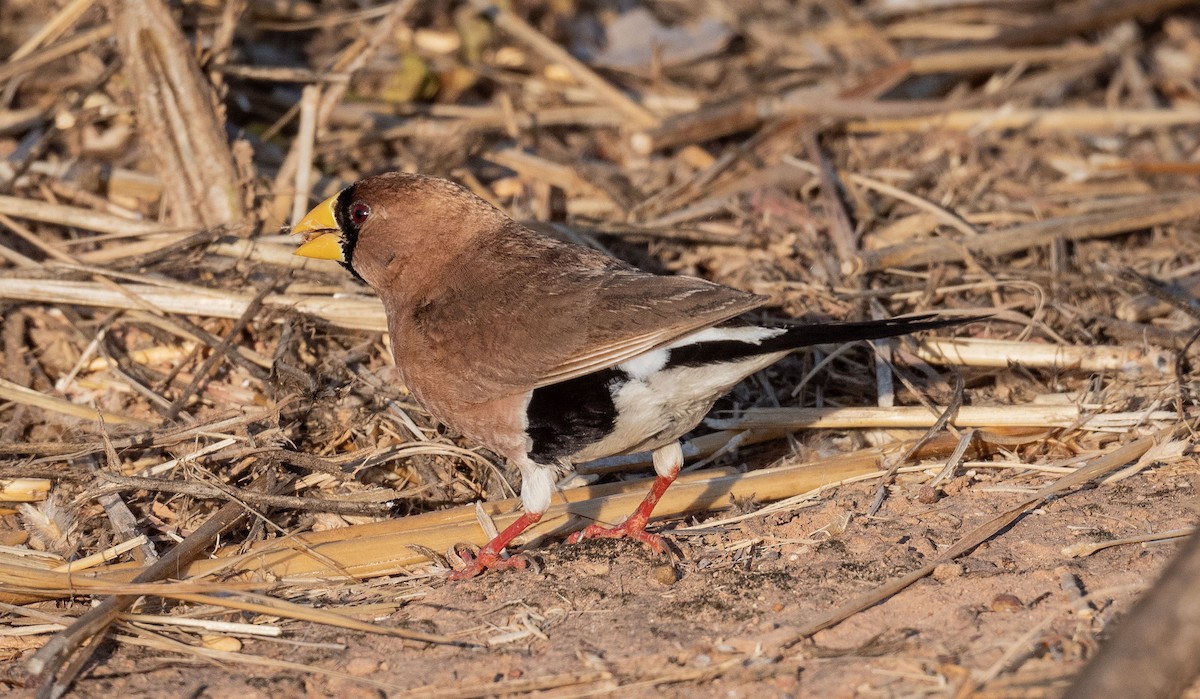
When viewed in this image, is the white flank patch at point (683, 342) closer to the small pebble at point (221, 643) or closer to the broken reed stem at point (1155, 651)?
the small pebble at point (221, 643)

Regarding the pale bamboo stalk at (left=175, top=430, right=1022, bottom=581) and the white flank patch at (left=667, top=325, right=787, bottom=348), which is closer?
the white flank patch at (left=667, top=325, right=787, bottom=348)

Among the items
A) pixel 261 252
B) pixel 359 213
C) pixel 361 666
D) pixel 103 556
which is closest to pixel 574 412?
pixel 361 666

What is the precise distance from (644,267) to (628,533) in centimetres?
200

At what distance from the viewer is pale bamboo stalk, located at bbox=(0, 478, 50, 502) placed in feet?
14.8

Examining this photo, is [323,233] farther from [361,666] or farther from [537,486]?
[361,666]

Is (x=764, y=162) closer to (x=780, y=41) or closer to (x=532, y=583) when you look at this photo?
(x=780, y=41)

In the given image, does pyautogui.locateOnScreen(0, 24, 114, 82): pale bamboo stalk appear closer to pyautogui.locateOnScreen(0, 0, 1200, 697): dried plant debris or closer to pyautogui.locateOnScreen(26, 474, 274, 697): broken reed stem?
pyautogui.locateOnScreen(0, 0, 1200, 697): dried plant debris

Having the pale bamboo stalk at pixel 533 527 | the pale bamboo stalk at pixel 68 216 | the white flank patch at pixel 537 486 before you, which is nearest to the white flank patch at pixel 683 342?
the white flank patch at pixel 537 486

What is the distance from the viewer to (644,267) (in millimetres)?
5965

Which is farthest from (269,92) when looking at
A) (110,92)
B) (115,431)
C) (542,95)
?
(115,431)

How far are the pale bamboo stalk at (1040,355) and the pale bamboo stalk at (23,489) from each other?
12.1ft

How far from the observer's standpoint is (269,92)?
699 centimetres

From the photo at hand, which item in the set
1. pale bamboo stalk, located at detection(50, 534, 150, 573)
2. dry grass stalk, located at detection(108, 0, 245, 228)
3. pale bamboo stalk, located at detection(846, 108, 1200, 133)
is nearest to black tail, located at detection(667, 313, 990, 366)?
pale bamboo stalk, located at detection(50, 534, 150, 573)

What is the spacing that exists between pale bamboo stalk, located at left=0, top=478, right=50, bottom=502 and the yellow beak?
1.35m
